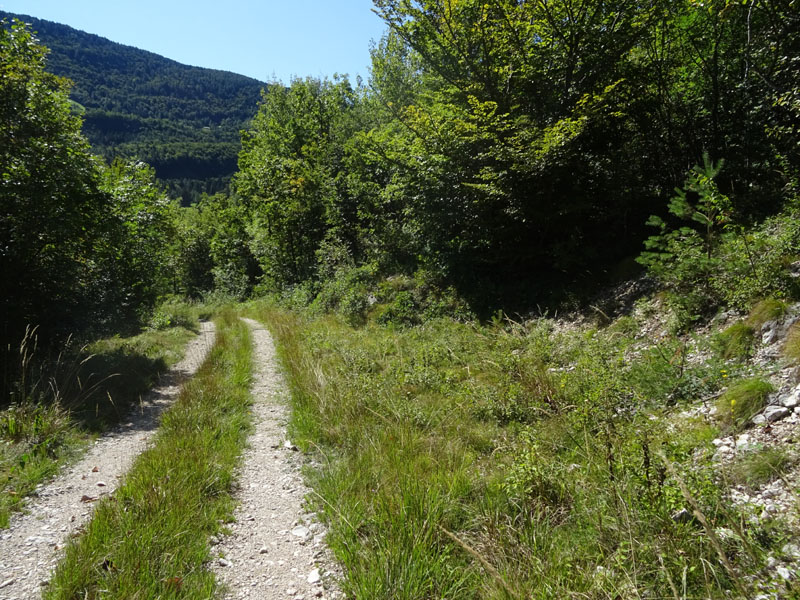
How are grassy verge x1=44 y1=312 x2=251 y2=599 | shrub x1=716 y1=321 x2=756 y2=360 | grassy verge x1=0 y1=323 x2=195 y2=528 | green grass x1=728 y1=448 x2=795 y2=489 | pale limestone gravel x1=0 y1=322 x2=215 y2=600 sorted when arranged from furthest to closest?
shrub x1=716 y1=321 x2=756 y2=360, grassy verge x1=0 y1=323 x2=195 y2=528, green grass x1=728 y1=448 x2=795 y2=489, pale limestone gravel x1=0 y1=322 x2=215 y2=600, grassy verge x1=44 y1=312 x2=251 y2=599

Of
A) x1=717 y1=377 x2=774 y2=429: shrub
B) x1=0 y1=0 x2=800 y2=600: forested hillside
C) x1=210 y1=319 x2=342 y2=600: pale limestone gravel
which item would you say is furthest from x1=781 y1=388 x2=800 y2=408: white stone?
x1=210 y1=319 x2=342 y2=600: pale limestone gravel

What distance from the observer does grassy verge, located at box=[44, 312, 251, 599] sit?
285 cm

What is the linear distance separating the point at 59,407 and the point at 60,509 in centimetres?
279

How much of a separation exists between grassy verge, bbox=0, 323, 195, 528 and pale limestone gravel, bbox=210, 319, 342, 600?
83.1 inches

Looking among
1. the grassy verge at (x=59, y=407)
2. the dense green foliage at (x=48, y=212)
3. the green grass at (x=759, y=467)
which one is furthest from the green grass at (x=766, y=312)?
the dense green foliage at (x=48, y=212)

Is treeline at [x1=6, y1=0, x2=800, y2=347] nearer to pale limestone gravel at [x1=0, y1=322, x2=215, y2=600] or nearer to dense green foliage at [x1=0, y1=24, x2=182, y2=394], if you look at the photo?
dense green foliage at [x1=0, y1=24, x2=182, y2=394]

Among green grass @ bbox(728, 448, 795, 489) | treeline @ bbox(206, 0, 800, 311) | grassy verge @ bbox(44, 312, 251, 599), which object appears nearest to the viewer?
grassy verge @ bbox(44, 312, 251, 599)

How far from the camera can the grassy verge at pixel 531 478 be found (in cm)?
256

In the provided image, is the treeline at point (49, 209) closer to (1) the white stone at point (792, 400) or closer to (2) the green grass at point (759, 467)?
(2) the green grass at point (759, 467)

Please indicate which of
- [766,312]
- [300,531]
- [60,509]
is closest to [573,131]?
[766,312]

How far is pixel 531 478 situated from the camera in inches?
139

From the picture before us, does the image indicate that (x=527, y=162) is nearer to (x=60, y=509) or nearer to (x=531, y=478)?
(x=531, y=478)

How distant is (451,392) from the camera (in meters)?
6.70

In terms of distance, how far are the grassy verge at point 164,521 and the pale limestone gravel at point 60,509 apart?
25cm
